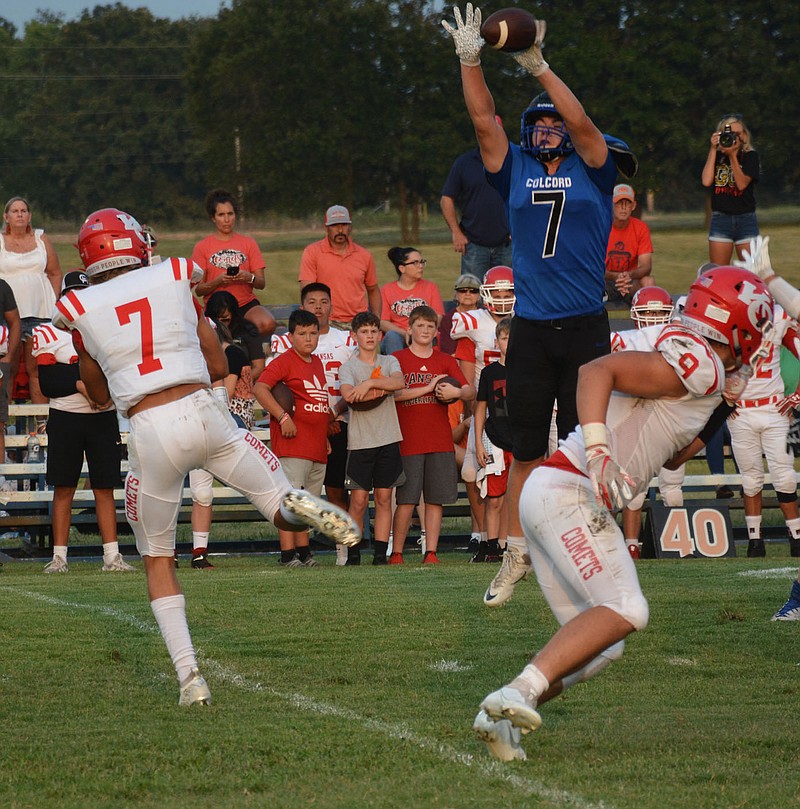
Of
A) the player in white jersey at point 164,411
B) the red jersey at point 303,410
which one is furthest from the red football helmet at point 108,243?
the red jersey at point 303,410

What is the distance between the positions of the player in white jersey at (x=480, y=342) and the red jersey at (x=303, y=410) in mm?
1225

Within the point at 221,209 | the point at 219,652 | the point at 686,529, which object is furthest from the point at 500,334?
the point at 219,652

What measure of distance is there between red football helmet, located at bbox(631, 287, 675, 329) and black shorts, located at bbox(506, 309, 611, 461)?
4485 millimetres

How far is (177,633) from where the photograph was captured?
5727mm

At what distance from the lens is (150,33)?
261 ft

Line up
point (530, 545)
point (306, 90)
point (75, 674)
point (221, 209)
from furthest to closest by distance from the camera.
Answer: point (306, 90)
point (221, 209)
point (75, 674)
point (530, 545)

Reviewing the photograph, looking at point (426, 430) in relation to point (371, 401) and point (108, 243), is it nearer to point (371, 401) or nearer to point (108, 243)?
point (371, 401)

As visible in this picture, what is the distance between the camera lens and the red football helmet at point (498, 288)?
11195 mm

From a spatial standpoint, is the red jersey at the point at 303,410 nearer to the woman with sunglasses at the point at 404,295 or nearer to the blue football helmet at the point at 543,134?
the woman with sunglasses at the point at 404,295

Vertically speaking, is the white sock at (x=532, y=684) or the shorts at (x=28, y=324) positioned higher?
the shorts at (x=28, y=324)

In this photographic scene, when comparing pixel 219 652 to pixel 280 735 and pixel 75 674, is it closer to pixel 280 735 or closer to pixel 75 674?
pixel 75 674

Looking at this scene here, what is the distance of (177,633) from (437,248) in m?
36.4

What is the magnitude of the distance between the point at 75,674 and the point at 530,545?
252cm

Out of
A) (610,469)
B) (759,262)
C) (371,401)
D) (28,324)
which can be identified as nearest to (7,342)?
(28,324)
